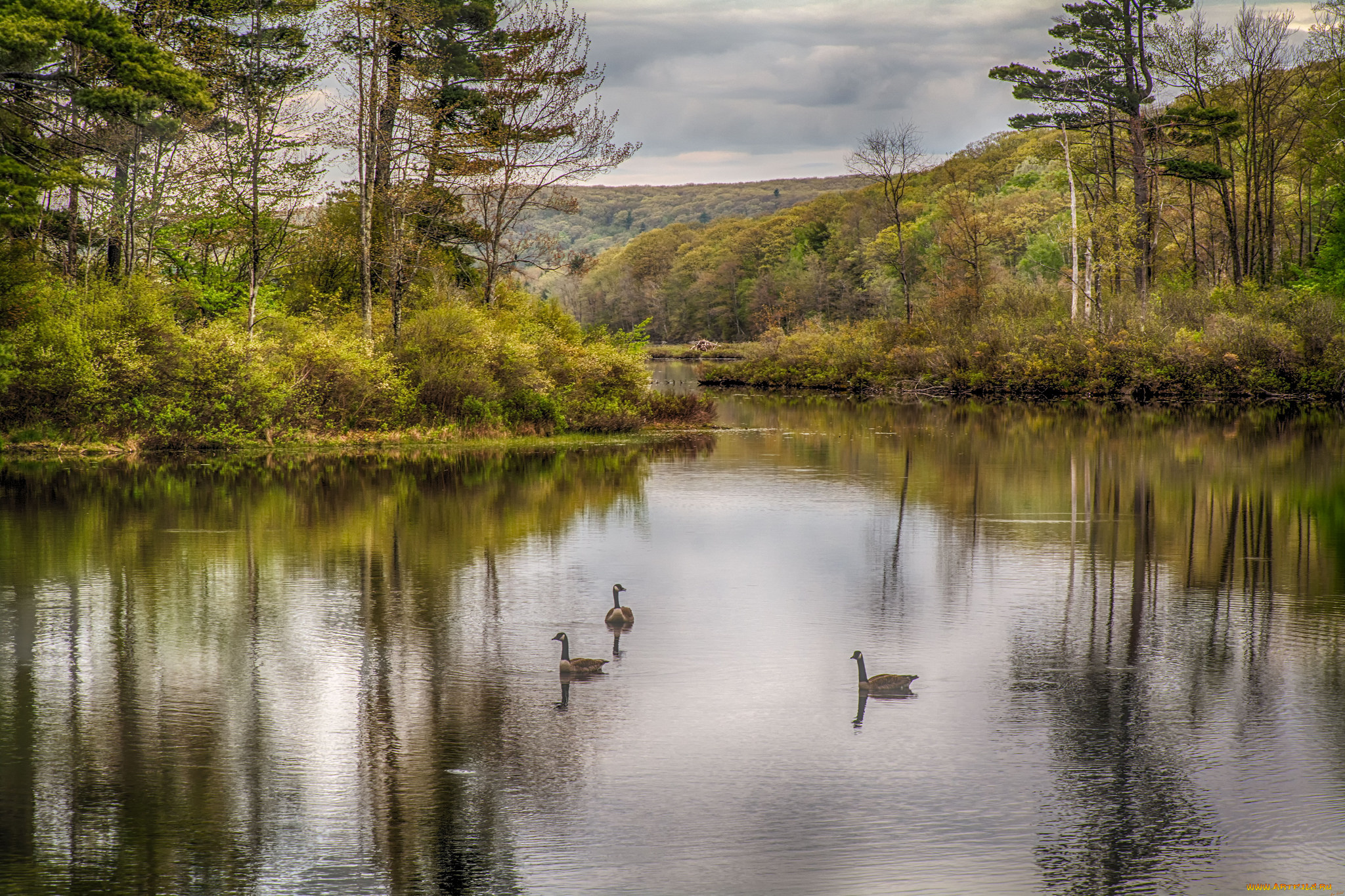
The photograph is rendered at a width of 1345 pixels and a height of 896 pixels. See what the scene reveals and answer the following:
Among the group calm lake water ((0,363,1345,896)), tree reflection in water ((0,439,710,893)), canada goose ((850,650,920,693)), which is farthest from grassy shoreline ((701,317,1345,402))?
canada goose ((850,650,920,693))

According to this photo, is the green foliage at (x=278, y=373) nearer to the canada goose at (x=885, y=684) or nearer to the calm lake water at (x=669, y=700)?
the calm lake water at (x=669, y=700)

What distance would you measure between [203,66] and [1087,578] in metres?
27.4

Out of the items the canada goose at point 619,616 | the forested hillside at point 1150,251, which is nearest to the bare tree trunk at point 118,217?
the canada goose at point 619,616

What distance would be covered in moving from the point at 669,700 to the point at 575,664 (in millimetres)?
938

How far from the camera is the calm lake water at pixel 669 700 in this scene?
6.73m

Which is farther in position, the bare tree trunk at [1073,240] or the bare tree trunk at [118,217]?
the bare tree trunk at [1073,240]

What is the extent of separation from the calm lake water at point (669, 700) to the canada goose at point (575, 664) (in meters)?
0.13

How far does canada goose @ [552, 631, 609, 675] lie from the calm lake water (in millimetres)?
132

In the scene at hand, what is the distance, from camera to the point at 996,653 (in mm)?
10711

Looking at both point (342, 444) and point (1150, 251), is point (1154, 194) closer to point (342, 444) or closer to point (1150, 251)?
point (1150, 251)

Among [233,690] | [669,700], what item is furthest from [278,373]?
[669,700]

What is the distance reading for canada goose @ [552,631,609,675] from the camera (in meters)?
9.84

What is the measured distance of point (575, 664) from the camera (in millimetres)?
9914

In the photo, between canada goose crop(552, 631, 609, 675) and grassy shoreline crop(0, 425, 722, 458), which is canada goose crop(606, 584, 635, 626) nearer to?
canada goose crop(552, 631, 609, 675)
